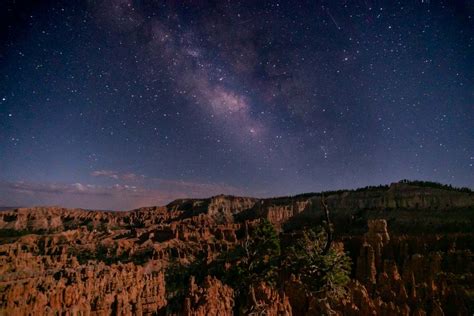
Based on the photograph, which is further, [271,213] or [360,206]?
[271,213]

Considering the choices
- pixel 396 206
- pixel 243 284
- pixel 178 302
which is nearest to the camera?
pixel 243 284

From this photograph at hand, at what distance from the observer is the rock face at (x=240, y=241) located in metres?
24.9

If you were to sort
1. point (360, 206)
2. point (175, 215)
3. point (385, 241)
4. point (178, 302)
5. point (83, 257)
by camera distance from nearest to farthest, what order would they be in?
point (178, 302) → point (385, 241) → point (83, 257) → point (360, 206) → point (175, 215)

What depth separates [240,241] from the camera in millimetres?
84438

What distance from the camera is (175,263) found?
6669 centimetres

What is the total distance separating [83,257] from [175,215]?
291 feet

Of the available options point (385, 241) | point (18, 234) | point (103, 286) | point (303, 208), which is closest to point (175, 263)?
point (103, 286)

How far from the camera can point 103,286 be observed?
45594 millimetres

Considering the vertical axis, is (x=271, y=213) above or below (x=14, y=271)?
above

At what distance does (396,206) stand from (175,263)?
235 feet

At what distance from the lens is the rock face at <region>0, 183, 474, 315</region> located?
2492 cm

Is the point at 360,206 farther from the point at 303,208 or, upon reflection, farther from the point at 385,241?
the point at 385,241

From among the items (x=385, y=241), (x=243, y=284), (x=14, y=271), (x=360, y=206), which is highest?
(x=360, y=206)

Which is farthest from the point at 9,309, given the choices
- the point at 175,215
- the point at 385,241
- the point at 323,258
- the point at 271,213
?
the point at 175,215
